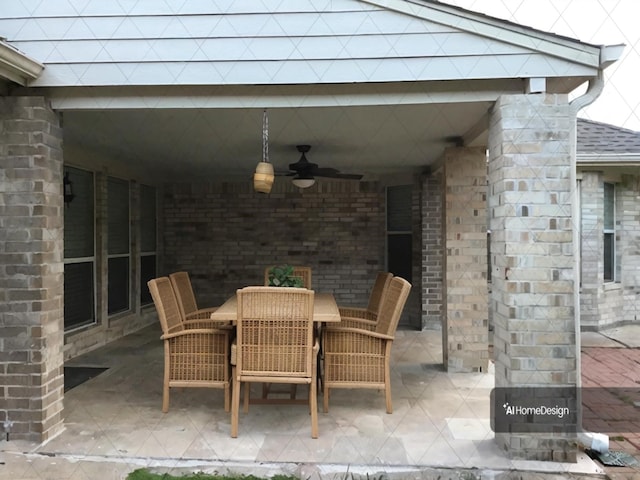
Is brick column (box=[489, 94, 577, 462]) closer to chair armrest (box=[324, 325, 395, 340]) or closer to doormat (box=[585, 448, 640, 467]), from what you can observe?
doormat (box=[585, 448, 640, 467])

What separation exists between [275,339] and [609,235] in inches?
234

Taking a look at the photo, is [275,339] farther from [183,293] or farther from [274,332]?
[183,293]

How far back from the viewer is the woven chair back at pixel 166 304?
3.13 meters

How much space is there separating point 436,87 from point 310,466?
7.30ft

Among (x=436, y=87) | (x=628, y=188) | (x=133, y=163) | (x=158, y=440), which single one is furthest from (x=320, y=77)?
(x=628, y=188)

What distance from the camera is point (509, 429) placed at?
2.49 m

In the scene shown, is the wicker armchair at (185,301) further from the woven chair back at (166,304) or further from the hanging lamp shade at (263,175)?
the hanging lamp shade at (263,175)

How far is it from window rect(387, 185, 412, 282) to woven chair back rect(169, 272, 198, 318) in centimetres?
326

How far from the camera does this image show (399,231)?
253 inches

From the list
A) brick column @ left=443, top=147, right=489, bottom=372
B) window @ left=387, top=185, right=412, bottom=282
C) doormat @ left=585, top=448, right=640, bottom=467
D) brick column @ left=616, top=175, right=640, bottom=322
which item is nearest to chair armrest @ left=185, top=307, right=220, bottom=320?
brick column @ left=443, top=147, right=489, bottom=372

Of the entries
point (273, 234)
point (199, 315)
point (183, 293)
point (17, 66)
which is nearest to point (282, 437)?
point (199, 315)

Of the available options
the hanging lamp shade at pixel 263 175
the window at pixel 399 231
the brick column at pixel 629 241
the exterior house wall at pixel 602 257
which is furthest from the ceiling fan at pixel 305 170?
the brick column at pixel 629 241

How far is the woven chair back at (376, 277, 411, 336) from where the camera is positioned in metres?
3.07

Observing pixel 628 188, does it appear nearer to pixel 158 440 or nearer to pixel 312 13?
pixel 312 13
